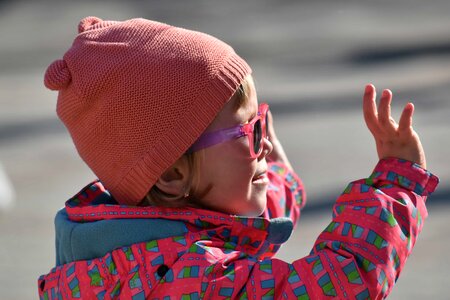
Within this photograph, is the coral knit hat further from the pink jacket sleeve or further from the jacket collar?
the pink jacket sleeve

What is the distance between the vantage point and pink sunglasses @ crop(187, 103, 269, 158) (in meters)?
2.22

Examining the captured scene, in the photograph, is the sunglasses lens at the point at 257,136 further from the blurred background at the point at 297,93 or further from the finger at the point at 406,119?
the blurred background at the point at 297,93

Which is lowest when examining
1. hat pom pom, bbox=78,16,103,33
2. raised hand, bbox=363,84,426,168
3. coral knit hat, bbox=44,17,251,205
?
raised hand, bbox=363,84,426,168

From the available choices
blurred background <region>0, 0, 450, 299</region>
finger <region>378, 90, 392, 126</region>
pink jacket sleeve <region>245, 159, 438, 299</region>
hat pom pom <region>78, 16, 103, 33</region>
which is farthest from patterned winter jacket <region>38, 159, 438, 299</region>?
blurred background <region>0, 0, 450, 299</region>

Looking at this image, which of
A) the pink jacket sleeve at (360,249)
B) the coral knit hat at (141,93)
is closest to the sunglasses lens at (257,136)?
the coral knit hat at (141,93)

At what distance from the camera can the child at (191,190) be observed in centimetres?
204

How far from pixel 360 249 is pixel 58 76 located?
0.84 m

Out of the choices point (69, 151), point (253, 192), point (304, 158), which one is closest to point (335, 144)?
point (304, 158)

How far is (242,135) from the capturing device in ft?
7.37

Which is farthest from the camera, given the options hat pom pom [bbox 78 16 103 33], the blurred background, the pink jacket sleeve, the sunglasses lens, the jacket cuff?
the blurred background

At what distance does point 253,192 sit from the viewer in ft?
7.57

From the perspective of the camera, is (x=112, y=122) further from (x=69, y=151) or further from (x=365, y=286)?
(x=69, y=151)

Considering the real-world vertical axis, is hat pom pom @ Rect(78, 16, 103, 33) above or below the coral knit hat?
above

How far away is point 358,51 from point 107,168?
478 cm
